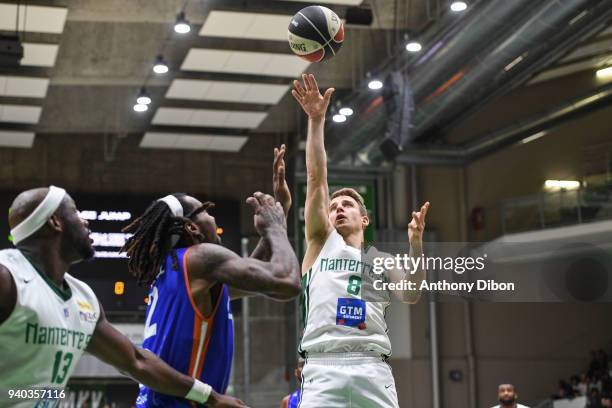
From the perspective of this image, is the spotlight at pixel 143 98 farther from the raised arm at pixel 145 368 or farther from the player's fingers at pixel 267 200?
the raised arm at pixel 145 368

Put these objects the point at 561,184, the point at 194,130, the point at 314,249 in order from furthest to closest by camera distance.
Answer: the point at 194,130
the point at 561,184
the point at 314,249

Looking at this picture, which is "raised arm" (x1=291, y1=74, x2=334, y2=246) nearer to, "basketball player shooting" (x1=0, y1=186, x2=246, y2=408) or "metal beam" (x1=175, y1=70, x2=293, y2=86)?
"basketball player shooting" (x1=0, y1=186, x2=246, y2=408)

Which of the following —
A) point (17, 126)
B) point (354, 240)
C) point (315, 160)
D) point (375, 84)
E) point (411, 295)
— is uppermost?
point (17, 126)

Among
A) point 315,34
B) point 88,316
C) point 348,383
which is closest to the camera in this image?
point 88,316

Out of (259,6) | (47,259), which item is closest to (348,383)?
(47,259)

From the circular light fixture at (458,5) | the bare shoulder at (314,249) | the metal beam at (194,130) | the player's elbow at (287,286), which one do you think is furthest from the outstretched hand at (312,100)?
the metal beam at (194,130)

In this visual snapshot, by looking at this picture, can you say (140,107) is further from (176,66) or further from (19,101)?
(19,101)

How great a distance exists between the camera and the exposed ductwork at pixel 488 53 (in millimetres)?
A: 11297

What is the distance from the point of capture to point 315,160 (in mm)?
5703

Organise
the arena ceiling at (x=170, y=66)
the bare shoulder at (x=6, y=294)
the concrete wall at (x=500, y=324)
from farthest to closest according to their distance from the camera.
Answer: the concrete wall at (x=500, y=324) < the arena ceiling at (x=170, y=66) < the bare shoulder at (x=6, y=294)

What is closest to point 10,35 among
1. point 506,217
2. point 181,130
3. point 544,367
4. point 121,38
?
point 121,38

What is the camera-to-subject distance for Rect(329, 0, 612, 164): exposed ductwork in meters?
11.3

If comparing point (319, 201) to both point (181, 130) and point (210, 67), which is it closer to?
point (210, 67)

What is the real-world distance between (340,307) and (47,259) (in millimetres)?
2372
